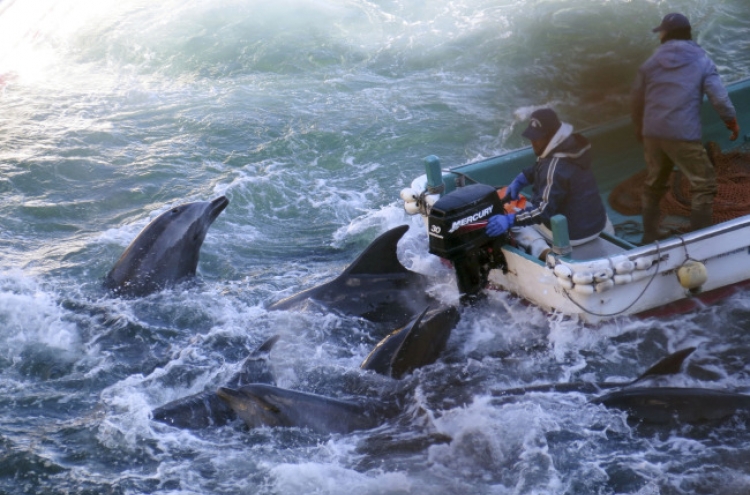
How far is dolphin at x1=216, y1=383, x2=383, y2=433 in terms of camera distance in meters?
7.17

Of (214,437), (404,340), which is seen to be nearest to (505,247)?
(404,340)

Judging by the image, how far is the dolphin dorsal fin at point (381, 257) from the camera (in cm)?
890

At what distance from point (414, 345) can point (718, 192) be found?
12.9 feet

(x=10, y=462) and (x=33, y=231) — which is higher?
(x=33, y=231)

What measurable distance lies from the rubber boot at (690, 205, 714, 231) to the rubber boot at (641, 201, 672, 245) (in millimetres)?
464

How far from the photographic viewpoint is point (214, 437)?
7.43m

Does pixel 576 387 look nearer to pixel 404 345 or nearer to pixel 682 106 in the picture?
pixel 404 345

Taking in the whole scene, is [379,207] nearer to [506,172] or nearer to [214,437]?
[506,172]

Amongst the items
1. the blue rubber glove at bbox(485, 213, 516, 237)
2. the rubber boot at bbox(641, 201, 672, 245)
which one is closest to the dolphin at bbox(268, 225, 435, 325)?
the blue rubber glove at bbox(485, 213, 516, 237)

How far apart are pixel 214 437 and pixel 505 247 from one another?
3156 millimetres

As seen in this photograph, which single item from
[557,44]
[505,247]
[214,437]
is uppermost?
[557,44]

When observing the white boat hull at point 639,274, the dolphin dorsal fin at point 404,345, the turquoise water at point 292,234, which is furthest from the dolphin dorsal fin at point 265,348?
the white boat hull at point 639,274

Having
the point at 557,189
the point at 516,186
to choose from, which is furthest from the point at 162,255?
the point at 557,189

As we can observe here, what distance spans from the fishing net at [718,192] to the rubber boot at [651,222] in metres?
0.68
